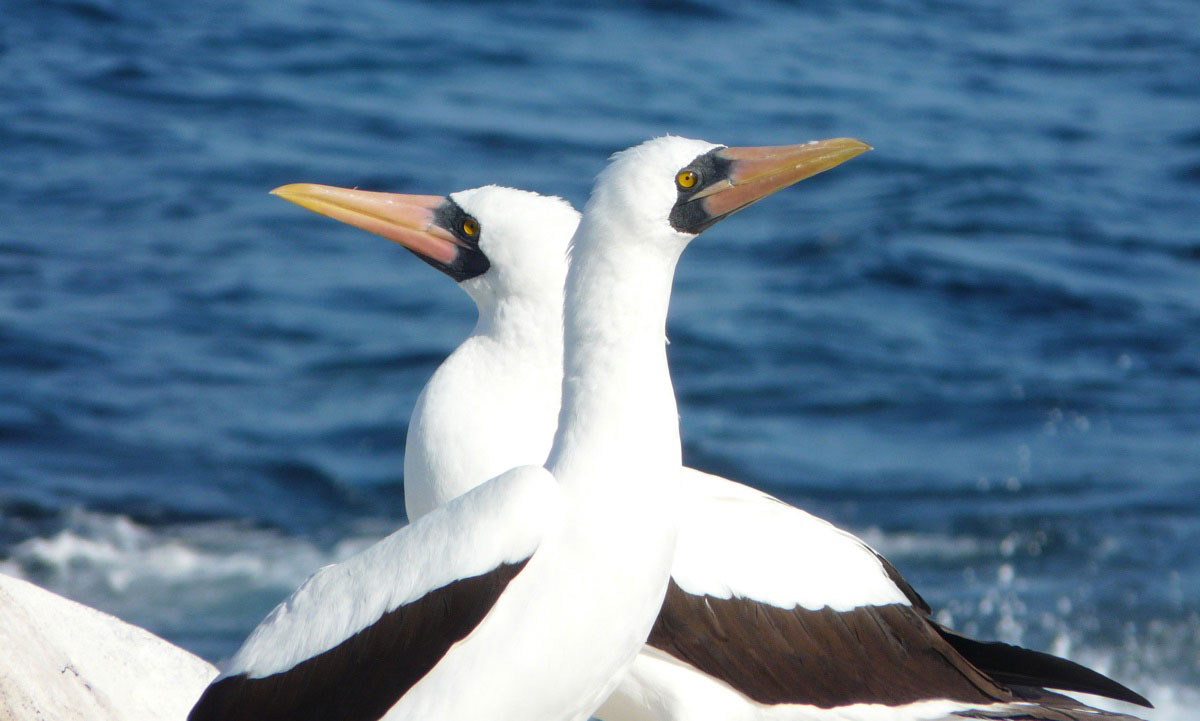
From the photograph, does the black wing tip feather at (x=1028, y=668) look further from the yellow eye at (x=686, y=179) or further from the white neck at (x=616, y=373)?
the yellow eye at (x=686, y=179)

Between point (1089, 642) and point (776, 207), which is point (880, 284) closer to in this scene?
point (776, 207)

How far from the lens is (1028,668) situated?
5570 mm

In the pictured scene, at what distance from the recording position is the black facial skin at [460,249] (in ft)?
17.7

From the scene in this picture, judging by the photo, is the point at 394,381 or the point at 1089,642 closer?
the point at 1089,642

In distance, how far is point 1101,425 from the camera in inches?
444

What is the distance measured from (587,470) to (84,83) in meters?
13.3

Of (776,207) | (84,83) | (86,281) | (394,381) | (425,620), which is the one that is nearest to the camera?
(425,620)

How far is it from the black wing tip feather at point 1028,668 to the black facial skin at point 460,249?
2.09m

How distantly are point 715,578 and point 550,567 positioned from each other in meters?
1.26

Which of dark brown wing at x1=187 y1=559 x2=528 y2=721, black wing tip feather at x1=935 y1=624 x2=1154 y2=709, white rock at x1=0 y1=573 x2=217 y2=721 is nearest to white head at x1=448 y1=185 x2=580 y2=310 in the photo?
dark brown wing at x1=187 y1=559 x2=528 y2=721

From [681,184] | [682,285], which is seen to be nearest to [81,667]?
[681,184]

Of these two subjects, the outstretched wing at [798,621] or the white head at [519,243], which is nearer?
the outstretched wing at [798,621]

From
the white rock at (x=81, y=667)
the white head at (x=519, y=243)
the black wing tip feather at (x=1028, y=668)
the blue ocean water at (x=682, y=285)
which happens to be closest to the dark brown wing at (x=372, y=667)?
the white rock at (x=81, y=667)

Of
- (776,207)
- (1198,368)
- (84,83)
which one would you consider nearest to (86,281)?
(84,83)
